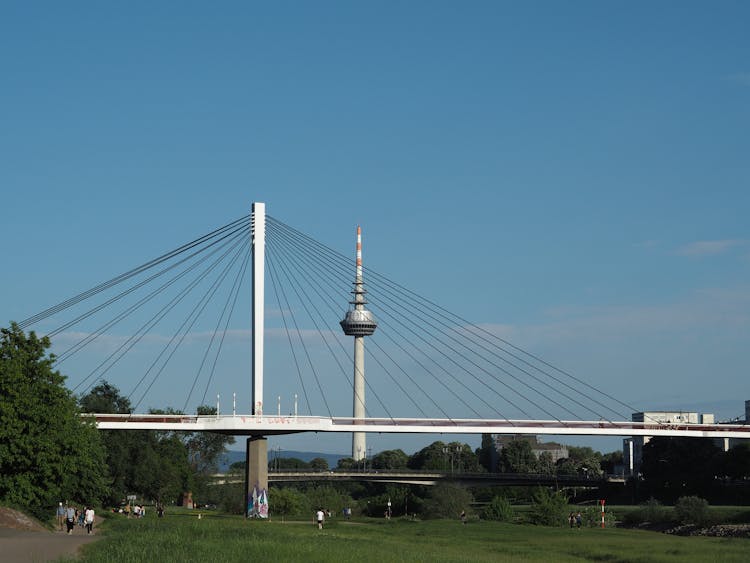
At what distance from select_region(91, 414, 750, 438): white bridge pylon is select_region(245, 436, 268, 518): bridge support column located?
1100 millimetres

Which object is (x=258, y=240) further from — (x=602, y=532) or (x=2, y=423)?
(x=602, y=532)

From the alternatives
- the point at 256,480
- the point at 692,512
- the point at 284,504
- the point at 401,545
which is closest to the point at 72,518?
the point at 401,545

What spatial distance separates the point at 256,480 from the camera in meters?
78.2

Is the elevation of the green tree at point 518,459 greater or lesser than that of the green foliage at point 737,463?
lesser

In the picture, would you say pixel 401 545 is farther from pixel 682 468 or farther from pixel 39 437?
pixel 682 468

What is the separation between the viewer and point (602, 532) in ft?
241

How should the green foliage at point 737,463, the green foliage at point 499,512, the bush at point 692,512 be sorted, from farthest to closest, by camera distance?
the green foliage at point 737,463 < the green foliage at point 499,512 < the bush at point 692,512

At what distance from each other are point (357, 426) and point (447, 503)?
3060cm

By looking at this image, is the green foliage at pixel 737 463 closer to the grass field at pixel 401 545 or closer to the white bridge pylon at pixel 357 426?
the white bridge pylon at pixel 357 426

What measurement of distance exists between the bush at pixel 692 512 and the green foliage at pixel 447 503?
935 inches

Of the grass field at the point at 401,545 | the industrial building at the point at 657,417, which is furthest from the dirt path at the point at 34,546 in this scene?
the industrial building at the point at 657,417

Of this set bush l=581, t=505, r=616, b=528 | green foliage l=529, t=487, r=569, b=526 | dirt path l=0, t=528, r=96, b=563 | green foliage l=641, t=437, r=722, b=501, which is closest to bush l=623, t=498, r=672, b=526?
bush l=581, t=505, r=616, b=528

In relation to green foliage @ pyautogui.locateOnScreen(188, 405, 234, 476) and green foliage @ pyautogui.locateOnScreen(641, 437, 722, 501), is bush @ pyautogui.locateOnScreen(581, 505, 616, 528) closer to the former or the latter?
Result: green foliage @ pyautogui.locateOnScreen(641, 437, 722, 501)

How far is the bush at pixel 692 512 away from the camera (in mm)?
84625
